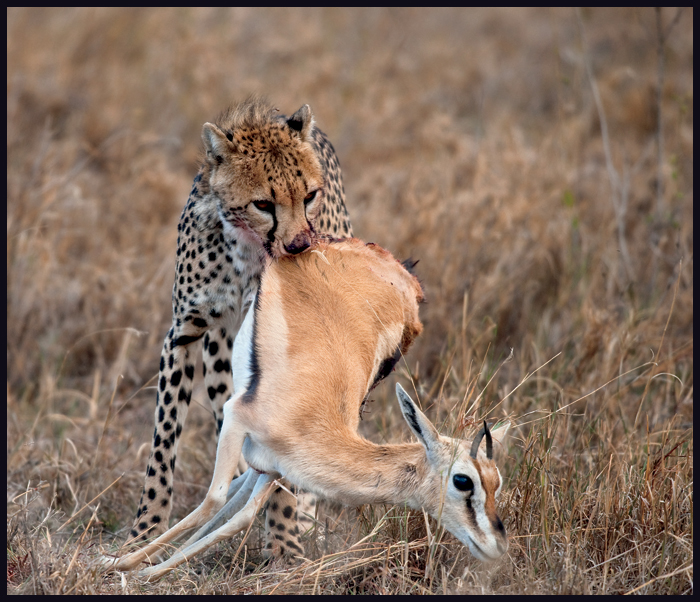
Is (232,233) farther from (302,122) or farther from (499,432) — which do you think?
(499,432)

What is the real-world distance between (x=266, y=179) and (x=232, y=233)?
32 centimetres

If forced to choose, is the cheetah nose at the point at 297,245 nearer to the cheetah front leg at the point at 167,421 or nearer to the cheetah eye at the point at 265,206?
the cheetah eye at the point at 265,206

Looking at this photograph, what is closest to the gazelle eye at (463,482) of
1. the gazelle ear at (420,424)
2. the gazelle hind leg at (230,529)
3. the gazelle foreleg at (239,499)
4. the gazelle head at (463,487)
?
the gazelle head at (463,487)

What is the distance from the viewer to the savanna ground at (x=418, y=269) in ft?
11.2

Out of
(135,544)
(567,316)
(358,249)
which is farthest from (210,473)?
(567,316)

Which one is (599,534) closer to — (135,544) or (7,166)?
(135,544)

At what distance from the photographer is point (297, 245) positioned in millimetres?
3461

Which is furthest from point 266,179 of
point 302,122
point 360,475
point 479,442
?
point 479,442

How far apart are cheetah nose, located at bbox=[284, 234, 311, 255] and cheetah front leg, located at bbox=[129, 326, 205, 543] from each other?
0.80 metres

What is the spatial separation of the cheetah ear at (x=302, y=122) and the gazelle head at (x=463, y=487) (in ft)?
5.16

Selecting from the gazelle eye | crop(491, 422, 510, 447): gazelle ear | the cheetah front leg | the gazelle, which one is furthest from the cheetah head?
the gazelle eye

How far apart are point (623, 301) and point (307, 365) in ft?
9.92

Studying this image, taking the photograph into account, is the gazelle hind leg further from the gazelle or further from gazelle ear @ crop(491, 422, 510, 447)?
gazelle ear @ crop(491, 422, 510, 447)

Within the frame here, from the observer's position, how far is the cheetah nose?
3461mm
